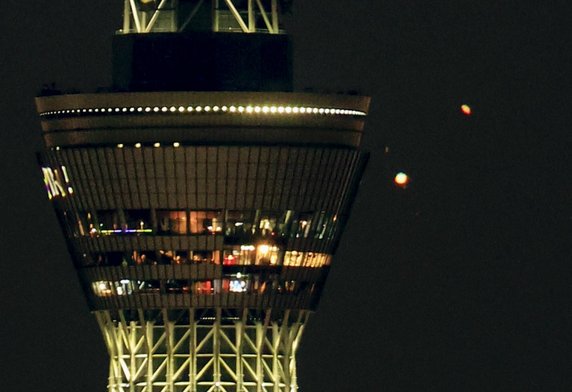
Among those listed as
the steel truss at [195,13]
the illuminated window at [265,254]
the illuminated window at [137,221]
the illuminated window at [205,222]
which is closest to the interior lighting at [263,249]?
the illuminated window at [265,254]

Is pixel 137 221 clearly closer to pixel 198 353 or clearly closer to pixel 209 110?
A: pixel 209 110

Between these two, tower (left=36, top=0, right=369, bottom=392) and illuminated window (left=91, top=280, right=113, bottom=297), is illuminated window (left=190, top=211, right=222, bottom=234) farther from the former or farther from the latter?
illuminated window (left=91, top=280, right=113, bottom=297)

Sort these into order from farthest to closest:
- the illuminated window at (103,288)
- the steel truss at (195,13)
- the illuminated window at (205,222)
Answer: the illuminated window at (103,288) < the steel truss at (195,13) < the illuminated window at (205,222)

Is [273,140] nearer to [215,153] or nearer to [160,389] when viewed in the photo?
[215,153]

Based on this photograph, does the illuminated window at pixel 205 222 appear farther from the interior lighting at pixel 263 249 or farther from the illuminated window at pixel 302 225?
the illuminated window at pixel 302 225

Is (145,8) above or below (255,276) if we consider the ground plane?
above

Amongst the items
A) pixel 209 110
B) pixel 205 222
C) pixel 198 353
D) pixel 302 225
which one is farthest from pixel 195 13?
pixel 198 353

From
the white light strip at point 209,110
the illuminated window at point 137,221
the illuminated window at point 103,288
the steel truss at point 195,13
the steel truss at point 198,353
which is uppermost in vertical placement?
the steel truss at point 195,13

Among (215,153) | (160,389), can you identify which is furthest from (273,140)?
(160,389)
